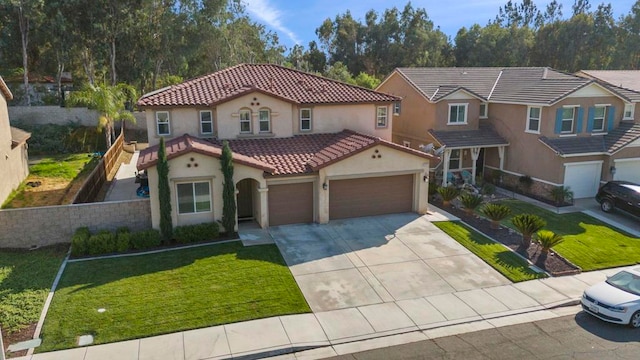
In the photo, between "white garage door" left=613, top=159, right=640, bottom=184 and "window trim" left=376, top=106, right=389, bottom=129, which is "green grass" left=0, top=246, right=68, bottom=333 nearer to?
"window trim" left=376, top=106, right=389, bottom=129

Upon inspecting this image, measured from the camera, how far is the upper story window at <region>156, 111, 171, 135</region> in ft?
71.3

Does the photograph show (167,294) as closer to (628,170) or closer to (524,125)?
(524,125)

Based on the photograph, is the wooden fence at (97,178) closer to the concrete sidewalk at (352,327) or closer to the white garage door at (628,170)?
the concrete sidewalk at (352,327)

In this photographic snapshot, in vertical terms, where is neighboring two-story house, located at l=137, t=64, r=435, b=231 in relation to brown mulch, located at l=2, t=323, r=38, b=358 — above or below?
above

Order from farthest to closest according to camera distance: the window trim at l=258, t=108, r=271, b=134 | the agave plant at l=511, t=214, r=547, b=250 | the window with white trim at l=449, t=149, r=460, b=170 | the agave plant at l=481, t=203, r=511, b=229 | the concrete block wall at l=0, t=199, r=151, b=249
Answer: the window with white trim at l=449, t=149, r=460, b=170, the window trim at l=258, t=108, r=271, b=134, the agave plant at l=481, t=203, r=511, b=229, the agave plant at l=511, t=214, r=547, b=250, the concrete block wall at l=0, t=199, r=151, b=249

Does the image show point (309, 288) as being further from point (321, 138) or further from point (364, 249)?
point (321, 138)

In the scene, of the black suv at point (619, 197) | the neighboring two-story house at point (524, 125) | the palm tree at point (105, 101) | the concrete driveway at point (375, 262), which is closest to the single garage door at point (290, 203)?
the concrete driveway at point (375, 262)

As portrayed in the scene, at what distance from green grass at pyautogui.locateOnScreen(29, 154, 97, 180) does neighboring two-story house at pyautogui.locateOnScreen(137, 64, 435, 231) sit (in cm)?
1058

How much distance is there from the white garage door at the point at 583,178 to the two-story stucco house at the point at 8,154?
93.1ft

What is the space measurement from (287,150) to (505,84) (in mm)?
16622

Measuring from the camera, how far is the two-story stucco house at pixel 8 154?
22359mm

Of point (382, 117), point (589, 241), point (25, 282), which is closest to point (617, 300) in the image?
point (589, 241)

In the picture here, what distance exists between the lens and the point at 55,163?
31734mm

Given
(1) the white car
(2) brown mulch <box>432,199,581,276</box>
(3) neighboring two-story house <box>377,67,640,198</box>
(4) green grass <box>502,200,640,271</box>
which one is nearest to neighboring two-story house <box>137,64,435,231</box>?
(2) brown mulch <box>432,199,581,276</box>
